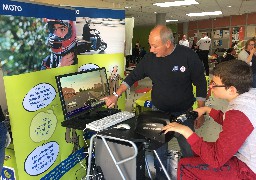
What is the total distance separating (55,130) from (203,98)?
1.33 m

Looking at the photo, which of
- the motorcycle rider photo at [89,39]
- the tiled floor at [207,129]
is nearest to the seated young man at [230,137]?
the tiled floor at [207,129]

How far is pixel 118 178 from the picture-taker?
2.13 m

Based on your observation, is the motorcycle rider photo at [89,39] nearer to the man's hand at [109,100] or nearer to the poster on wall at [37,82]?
the poster on wall at [37,82]

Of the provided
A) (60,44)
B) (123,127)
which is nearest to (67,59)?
(60,44)

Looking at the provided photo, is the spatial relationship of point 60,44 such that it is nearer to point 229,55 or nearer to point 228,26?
point 229,55

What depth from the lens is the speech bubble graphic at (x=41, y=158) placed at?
2066mm

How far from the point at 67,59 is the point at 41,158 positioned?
92 cm

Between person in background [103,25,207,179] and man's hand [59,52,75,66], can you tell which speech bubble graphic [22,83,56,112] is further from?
person in background [103,25,207,179]

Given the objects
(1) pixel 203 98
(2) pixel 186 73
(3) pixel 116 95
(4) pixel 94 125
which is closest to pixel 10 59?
(4) pixel 94 125

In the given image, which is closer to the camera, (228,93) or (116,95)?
(228,93)

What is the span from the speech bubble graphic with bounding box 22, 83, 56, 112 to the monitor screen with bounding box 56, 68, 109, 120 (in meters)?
0.22

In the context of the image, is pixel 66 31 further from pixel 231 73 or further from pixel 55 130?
pixel 231 73

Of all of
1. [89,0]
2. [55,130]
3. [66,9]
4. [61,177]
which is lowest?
[61,177]

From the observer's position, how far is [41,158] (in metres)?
2.18
